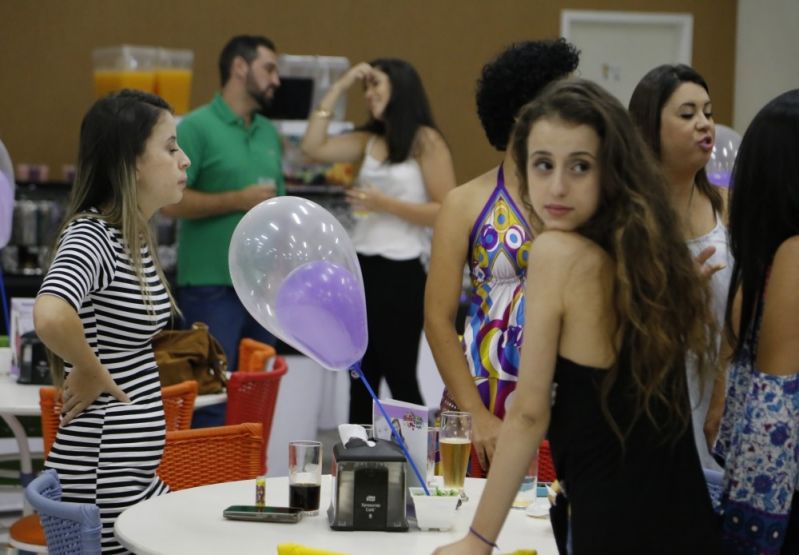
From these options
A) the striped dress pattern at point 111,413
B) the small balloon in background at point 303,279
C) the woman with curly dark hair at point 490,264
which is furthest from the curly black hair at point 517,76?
the striped dress pattern at point 111,413

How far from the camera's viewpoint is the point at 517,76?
3035 mm

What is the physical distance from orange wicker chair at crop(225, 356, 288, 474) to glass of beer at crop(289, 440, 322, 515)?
1485 mm

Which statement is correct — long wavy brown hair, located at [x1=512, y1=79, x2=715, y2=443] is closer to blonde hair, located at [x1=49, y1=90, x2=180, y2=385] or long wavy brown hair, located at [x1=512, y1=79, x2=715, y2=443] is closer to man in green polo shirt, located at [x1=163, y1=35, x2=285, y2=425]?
blonde hair, located at [x1=49, y1=90, x2=180, y2=385]

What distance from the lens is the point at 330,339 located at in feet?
8.19

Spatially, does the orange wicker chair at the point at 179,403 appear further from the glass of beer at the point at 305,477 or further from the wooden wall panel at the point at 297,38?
the wooden wall panel at the point at 297,38

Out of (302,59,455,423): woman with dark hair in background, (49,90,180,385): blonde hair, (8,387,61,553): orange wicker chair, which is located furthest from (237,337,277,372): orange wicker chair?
(49,90,180,385): blonde hair

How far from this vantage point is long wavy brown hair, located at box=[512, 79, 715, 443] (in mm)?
1854

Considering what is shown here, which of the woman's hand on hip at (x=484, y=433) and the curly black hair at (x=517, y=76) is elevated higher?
the curly black hair at (x=517, y=76)

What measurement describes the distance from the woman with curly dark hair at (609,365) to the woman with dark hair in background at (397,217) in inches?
134

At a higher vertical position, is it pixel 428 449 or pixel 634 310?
pixel 634 310

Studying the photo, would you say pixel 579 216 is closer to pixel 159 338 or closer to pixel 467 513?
pixel 467 513

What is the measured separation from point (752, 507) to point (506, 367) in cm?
96

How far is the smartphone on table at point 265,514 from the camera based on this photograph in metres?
2.43

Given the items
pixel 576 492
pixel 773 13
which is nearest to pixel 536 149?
pixel 576 492
